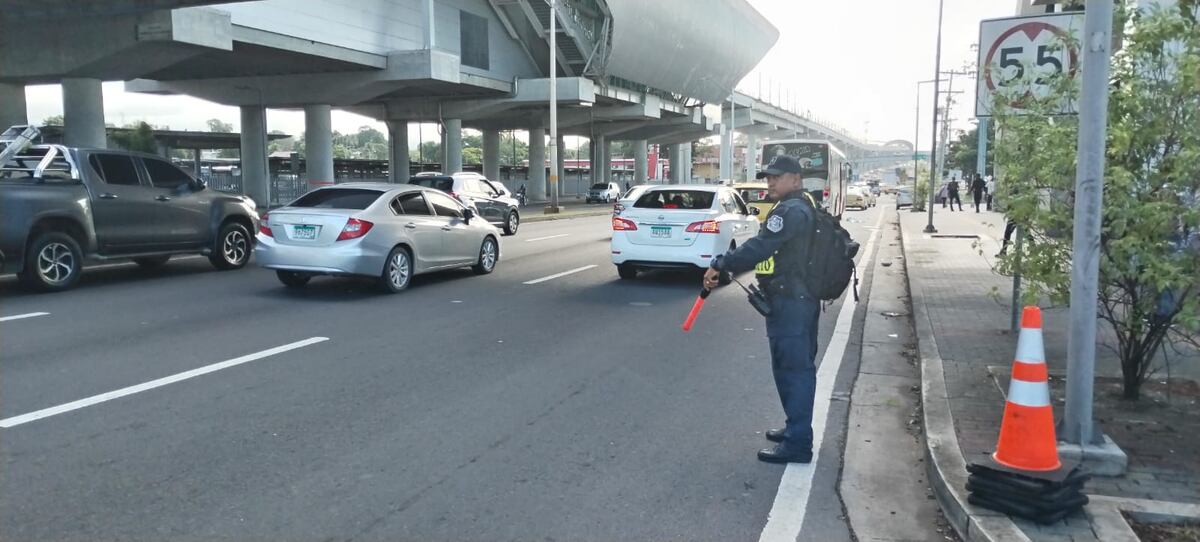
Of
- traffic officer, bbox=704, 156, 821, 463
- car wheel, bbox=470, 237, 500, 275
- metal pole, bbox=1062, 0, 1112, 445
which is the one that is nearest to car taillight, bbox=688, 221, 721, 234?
car wheel, bbox=470, 237, 500, 275

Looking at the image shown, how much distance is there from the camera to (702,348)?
28.1 ft

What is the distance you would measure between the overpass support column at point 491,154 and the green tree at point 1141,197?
201 feet

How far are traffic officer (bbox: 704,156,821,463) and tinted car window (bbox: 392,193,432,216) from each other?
301 inches

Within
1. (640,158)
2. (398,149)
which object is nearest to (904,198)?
(398,149)

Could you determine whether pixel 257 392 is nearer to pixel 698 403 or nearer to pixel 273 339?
pixel 273 339

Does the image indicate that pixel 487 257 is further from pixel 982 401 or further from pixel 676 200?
pixel 982 401

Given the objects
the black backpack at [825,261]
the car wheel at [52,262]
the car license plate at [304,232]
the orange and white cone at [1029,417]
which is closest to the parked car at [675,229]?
the car license plate at [304,232]

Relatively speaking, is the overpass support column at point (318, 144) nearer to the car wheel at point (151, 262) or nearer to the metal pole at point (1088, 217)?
the car wheel at point (151, 262)

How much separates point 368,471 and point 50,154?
9658 mm

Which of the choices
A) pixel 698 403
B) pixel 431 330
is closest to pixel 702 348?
pixel 698 403

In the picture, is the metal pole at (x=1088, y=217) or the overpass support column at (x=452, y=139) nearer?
the metal pole at (x=1088, y=217)

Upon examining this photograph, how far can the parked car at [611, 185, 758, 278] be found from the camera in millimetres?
12930

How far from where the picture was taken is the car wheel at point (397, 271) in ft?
37.6

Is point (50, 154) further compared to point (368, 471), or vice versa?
point (50, 154)
